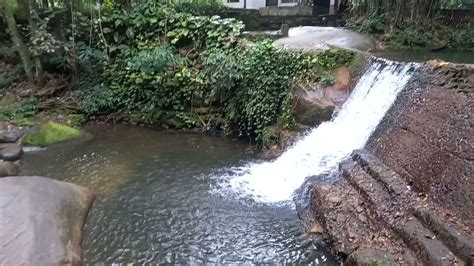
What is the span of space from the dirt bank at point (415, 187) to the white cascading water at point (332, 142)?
1.29ft

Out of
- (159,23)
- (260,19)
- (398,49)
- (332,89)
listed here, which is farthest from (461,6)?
(159,23)

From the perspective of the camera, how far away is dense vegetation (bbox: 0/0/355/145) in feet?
24.8

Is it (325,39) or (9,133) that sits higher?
(325,39)

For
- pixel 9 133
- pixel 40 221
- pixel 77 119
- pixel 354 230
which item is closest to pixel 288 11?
pixel 77 119

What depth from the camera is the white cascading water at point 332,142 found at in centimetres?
604

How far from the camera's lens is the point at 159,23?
934cm

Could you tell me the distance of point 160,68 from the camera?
340 inches

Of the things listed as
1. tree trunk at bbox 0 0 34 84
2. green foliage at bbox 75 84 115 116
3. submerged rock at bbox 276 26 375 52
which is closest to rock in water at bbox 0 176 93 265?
green foliage at bbox 75 84 115 116

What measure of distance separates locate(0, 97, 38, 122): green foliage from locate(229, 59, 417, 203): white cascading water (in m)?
5.15

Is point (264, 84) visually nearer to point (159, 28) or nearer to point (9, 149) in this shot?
point (159, 28)

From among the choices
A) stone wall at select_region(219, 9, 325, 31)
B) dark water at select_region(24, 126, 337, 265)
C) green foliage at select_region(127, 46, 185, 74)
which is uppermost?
stone wall at select_region(219, 9, 325, 31)

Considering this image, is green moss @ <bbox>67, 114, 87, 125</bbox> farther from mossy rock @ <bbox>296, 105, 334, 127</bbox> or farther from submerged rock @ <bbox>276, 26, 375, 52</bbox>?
mossy rock @ <bbox>296, 105, 334, 127</bbox>

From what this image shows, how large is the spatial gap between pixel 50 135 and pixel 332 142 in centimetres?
546

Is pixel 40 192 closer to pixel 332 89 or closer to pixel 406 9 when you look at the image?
pixel 332 89
